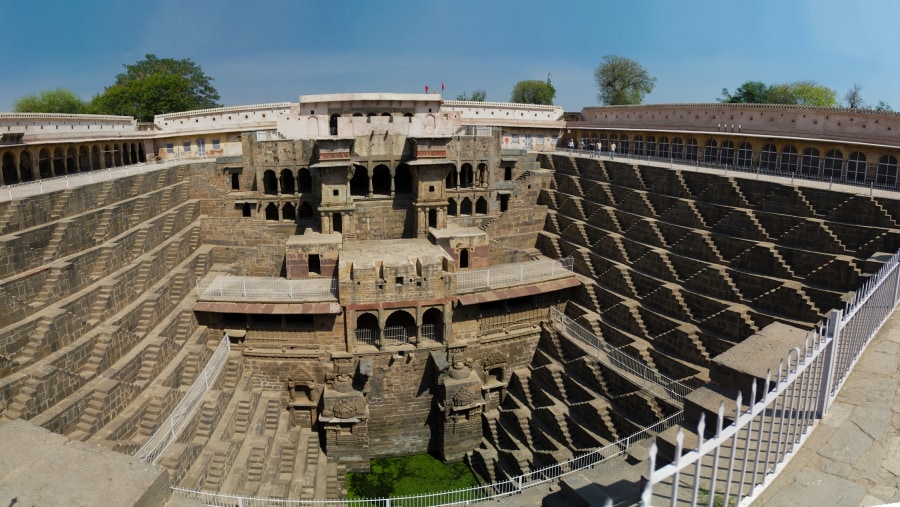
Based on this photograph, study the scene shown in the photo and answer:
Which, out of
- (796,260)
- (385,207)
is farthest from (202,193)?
(796,260)

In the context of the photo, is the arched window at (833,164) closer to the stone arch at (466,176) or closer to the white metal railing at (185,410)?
the stone arch at (466,176)

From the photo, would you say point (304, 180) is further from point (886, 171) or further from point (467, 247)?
point (886, 171)

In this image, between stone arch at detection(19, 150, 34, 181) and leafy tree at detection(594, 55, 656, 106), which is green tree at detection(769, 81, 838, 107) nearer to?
leafy tree at detection(594, 55, 656, 106)

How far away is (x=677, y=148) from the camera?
3161cm

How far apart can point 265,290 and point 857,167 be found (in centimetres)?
2296

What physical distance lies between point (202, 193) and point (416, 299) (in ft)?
40.6

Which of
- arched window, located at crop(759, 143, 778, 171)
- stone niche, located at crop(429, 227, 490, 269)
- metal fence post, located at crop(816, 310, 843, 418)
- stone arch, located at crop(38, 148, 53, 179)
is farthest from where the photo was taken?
stone arch, located at crop(38, 148, 53, 179)

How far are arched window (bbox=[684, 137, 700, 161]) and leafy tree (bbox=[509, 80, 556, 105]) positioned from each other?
1786 inches

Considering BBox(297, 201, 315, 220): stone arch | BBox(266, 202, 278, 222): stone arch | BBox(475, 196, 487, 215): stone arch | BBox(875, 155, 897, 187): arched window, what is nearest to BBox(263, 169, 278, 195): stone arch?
BBox(266, 202, 278, 222): stone arch

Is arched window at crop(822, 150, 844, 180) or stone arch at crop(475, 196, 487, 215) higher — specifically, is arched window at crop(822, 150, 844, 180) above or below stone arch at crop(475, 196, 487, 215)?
above

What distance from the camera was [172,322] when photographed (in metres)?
18.4

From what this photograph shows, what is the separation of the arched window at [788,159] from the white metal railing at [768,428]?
1852 cm

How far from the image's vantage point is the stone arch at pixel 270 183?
27.5 metres

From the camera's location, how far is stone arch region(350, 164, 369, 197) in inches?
1104
